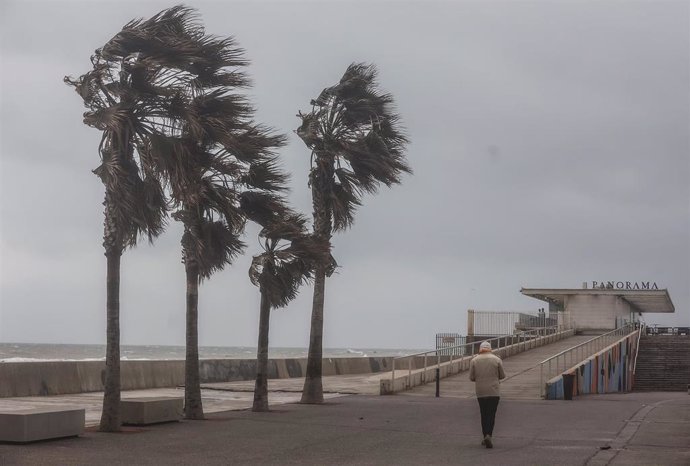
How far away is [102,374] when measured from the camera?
91.9ft

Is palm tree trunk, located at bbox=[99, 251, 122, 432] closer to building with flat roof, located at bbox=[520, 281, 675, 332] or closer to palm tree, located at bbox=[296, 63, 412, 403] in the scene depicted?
palm tree, located at bbox=[296, 63, 412, 403]

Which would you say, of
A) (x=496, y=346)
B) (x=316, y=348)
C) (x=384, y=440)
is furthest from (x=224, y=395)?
(x=496, y=346)

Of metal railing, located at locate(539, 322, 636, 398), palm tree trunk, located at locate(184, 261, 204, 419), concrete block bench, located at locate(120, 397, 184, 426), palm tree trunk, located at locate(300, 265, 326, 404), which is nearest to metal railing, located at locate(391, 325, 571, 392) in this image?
metal railing, located at locate(539, 322, 636, 398)

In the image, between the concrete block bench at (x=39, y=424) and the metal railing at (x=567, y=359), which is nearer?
the concrete block bench at (x=39, y=424)

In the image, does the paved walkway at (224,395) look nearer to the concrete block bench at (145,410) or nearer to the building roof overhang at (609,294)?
the concrete block bench at (145,410)

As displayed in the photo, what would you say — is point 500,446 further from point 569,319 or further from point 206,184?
point 569,319

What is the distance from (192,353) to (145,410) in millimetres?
2456

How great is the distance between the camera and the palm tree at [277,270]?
2197cm

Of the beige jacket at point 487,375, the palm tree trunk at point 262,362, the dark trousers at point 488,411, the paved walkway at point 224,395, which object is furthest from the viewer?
the paved walkway at point 224,395

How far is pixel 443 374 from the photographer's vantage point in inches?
1372

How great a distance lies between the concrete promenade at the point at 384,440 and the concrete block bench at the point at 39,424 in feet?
0.59

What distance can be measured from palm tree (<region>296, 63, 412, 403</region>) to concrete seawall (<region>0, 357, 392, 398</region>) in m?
6.49

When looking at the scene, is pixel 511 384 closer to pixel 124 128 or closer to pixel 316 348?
pixel 316 348

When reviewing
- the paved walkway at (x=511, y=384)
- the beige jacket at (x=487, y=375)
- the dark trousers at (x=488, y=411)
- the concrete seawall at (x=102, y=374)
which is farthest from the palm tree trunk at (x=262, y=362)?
the paved walkway at (x=511, y=384)
